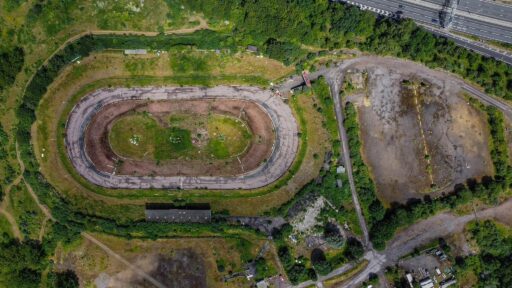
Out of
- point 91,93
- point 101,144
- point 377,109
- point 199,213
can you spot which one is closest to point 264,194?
point 199,213

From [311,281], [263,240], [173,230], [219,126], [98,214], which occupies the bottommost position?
[311,281]

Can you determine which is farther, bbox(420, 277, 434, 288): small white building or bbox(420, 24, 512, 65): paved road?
bbox(420, 24, 512, 65): paved road

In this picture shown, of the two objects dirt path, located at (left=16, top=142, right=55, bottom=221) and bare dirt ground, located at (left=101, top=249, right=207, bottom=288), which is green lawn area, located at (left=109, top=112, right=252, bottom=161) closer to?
dirt path, located at (left=16, top=142, right=55, bottom=221)

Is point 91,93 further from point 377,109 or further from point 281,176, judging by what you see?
→ point 377,109

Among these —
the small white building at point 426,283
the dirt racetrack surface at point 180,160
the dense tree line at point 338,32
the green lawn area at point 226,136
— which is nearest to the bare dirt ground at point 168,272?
the dirt racetrack surface at point 180,160

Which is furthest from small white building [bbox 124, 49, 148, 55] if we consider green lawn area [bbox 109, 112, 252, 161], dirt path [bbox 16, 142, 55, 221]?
dirt path [bbox 16, 142, 55, 221]

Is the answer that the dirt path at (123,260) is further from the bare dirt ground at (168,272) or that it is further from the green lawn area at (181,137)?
the green lawn area at (181,137)

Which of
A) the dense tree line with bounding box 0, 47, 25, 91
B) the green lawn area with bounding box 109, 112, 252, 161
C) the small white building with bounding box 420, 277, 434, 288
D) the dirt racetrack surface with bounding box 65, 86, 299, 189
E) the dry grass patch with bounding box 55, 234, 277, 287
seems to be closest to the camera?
the small white building with bounding box 420, 277, 434, 288

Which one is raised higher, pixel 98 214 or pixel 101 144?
pixel 101 144
